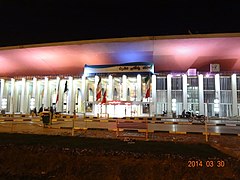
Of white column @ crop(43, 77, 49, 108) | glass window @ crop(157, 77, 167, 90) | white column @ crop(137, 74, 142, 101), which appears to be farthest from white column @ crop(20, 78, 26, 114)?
glass window @ crop(157, 77, 167, 90)

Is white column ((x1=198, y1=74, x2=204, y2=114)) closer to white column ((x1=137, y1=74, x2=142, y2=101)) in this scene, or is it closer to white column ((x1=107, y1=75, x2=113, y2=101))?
white column ((x1=137, y1=74, x2=142, y2=101))

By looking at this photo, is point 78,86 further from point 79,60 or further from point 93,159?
point 93,159

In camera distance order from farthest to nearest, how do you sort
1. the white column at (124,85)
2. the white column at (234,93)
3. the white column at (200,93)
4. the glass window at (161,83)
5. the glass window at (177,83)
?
the glass window at (161,83) → the glass window at (177,83) → the white column at (124,85) → the white column at (200,93) → the white column at (234,93)

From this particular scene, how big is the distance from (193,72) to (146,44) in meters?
8.02

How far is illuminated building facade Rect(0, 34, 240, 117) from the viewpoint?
31.2 metres

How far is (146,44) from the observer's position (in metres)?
31.2

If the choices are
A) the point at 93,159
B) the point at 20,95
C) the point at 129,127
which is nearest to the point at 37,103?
the point at 20,95

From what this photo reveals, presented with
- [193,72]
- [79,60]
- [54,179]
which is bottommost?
[54,179]

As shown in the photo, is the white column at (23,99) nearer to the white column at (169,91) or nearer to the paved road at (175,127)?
the paved road at (175,127)
